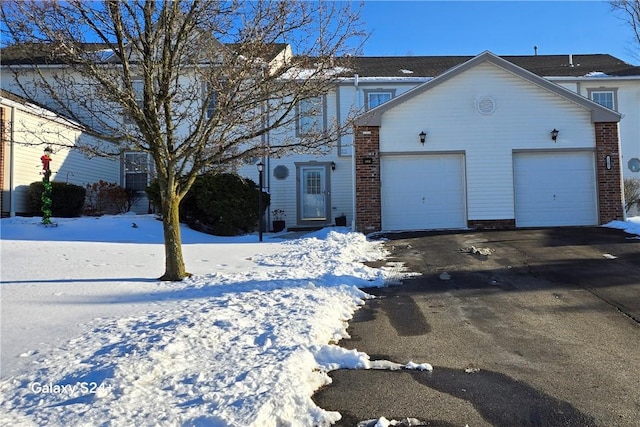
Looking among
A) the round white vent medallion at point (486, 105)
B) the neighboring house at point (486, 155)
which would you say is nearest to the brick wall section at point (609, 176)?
the neighboring house at point (486, 155)

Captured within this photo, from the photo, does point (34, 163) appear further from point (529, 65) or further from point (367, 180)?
point (529, 65)

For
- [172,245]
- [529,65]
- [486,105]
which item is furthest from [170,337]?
[529,65]

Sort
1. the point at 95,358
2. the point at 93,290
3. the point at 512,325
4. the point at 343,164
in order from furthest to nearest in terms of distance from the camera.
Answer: the point at 343,164, the point at 93,290, the point at 512,325, the point at 95,358

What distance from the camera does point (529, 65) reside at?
70.6 ft

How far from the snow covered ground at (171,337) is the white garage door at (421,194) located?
5287 mm

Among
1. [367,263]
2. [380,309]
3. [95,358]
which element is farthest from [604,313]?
[95,358]

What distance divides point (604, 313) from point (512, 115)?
9.55 m

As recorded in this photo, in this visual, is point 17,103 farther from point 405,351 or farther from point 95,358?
point 405,351

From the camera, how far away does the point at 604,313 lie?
222 inches

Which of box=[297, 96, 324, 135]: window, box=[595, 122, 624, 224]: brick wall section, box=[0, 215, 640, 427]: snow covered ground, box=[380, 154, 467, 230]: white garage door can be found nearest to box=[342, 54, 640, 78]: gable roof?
box=[380, 154, 467, 230]: white garage door

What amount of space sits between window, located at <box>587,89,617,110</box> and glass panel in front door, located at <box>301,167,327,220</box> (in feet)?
39.6

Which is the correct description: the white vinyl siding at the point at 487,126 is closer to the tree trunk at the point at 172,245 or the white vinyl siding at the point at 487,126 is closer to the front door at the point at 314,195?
the front door at the point at 314,195

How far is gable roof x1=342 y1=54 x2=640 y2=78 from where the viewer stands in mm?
19797

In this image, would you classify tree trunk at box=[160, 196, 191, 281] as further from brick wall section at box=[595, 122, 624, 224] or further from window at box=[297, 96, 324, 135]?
brick wall section at box=[595, 122, 624, 224]
